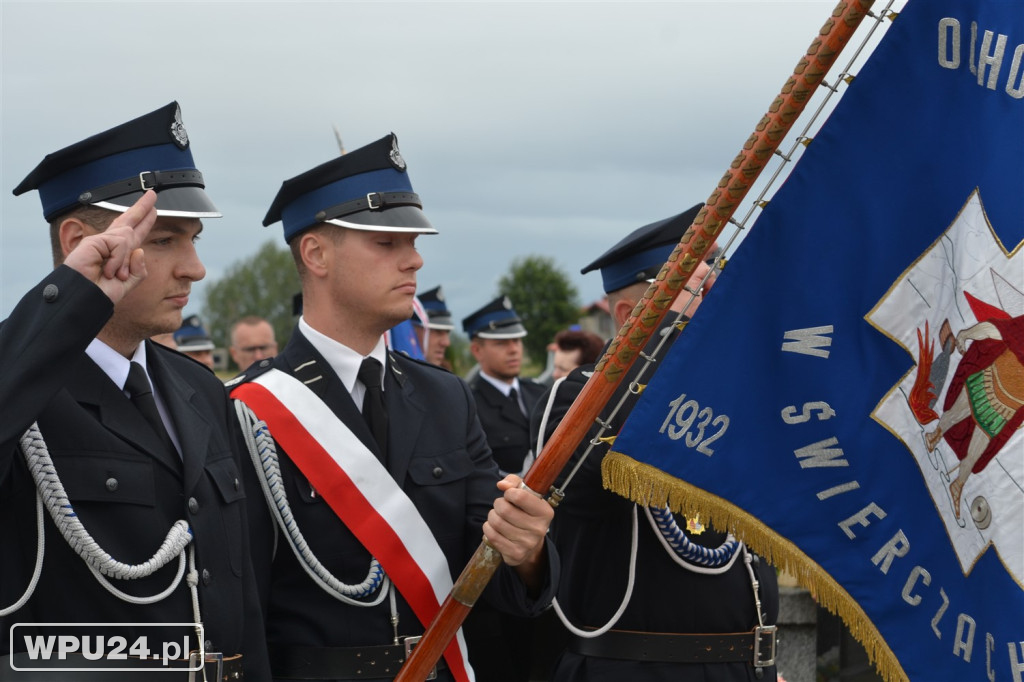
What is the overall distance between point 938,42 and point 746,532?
144 cm

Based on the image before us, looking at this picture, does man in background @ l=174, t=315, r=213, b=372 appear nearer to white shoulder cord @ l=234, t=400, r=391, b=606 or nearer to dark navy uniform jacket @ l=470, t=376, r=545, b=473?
dark navy uniform jacket @ l=470, t=376, r=545, b=473

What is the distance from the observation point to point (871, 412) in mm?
3490

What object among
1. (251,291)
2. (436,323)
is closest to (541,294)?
(251,291)

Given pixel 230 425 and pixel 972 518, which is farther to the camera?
pixel 230 425

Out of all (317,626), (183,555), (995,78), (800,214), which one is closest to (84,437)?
(183,555)

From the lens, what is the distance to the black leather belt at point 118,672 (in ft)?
9.41

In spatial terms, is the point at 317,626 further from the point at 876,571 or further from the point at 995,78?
the point at 995,78

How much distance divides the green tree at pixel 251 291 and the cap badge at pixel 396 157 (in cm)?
11596

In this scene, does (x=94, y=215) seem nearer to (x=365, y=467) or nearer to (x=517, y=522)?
(x=365, y=467)

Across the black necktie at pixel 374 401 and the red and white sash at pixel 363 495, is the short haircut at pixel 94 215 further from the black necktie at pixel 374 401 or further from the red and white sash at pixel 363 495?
the black necktie at pixel 374 401

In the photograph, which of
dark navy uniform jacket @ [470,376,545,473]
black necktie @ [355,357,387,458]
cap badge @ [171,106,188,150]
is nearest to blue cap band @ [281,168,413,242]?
black necktie @ [355,357,387,458]

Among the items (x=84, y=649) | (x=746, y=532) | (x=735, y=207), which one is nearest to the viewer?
(x=84, y=649)

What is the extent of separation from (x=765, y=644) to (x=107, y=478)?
2.30 metres

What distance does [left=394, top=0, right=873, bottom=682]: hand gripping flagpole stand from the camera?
3125 mm
